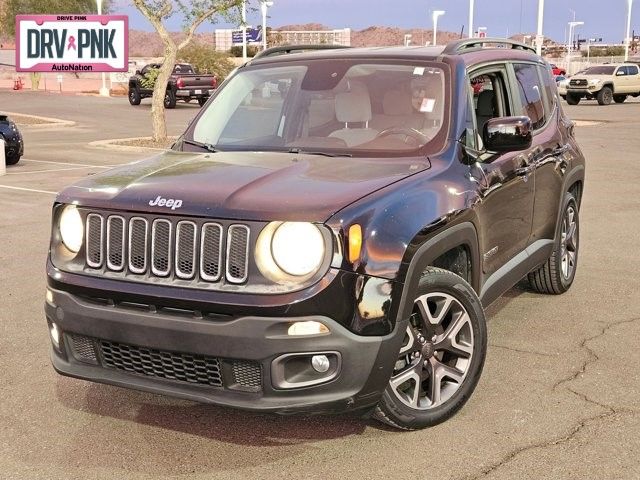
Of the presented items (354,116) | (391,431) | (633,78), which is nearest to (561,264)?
(354,116)

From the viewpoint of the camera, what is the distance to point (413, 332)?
3959 millimetres

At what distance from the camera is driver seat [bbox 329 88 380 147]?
4754 mm

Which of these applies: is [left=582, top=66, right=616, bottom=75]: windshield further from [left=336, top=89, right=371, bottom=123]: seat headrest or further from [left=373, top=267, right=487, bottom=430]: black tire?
[left=373, top=267, right=487, bottom=430]: black tire

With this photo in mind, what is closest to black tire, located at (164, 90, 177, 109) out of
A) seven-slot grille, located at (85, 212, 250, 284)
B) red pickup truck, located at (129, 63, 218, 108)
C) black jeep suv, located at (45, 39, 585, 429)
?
red pickup truck, located at (129, 63, 218, 108)

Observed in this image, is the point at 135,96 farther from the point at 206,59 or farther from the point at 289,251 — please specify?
the point at 289,251

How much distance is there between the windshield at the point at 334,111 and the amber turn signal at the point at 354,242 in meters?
1.14

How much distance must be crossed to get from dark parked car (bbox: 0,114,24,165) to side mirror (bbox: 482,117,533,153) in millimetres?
13463

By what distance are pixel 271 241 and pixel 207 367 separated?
1.99 feet

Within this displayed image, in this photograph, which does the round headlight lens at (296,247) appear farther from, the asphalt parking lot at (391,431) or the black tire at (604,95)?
the black tire at (604,95)

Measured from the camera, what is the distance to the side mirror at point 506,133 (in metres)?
4.59

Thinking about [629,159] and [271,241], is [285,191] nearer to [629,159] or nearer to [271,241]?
[271,241]

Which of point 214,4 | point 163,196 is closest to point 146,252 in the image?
point 163,196

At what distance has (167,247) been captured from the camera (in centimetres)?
362

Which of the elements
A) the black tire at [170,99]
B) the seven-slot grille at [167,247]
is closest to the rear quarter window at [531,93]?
the seven-slot grille at [167,247]
